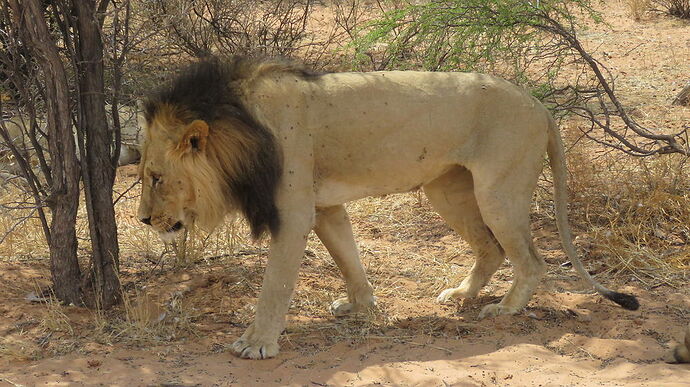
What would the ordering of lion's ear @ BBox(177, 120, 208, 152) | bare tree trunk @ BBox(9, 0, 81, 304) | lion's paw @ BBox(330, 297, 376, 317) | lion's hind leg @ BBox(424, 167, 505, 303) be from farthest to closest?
lion's hind leg @ BBox(424, 167, 505, 303)
lion's paw @ BBox(330, 297, 376, 317)
bare tree trunk @ BBox(9, 0, 81, 304)
lion's ear @ BBox(177, 120, 208, 152)

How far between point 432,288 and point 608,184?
179cm

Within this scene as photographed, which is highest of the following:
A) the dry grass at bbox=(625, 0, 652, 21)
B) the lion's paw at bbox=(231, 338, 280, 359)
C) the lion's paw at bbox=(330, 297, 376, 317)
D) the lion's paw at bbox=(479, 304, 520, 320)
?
Result: the dry grass at bbox=(625, 0, 652, 21)

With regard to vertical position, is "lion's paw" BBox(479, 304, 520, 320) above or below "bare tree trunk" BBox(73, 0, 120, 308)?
below

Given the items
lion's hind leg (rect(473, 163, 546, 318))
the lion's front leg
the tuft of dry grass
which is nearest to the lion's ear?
the lion's front leg

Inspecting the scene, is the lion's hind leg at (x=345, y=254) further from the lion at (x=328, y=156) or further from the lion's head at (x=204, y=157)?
the lion's head at (x=204, y=157)

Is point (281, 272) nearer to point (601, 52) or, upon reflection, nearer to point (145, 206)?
point (145, 206)

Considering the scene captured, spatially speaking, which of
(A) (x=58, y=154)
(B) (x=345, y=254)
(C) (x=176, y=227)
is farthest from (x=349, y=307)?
(A) (x=58, y=154)

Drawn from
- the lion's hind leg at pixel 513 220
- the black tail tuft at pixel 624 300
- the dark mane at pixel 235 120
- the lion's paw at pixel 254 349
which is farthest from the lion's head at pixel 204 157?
the black tail tuft at pixel 624 300

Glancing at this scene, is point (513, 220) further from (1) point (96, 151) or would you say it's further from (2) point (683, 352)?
(1) point (96, 151)

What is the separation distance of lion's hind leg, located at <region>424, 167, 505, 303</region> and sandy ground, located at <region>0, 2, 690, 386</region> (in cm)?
12

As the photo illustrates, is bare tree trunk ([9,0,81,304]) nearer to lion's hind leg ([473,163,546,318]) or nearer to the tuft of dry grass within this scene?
lion's hind leg ([473,163,546,318])

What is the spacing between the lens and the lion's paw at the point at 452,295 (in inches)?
205

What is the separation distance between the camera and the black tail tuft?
4.76 metres

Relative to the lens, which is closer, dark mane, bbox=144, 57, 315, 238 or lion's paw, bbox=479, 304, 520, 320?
dark mane, bbox=144, 57, 315, 238
